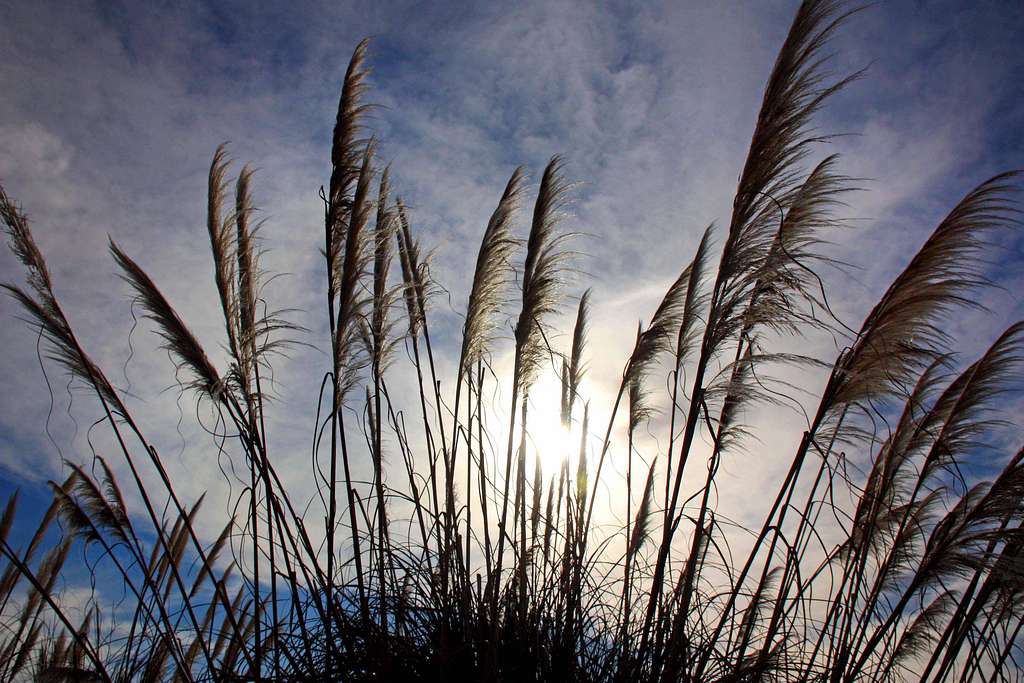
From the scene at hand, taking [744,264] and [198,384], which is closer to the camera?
[744,264]

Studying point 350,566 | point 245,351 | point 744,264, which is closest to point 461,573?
point 350,566

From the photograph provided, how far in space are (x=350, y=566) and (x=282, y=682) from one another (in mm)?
646

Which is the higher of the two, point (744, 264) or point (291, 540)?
point (744, 264)

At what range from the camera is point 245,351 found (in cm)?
297

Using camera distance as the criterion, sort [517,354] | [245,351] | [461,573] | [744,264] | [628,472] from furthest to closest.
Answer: [628,472] → [517,354] → [245,351] → [461,573] → [744,264]

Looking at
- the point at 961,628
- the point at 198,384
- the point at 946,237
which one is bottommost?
the point at 961,628

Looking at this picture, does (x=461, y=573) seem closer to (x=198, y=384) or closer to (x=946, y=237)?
(x=198, y=384)

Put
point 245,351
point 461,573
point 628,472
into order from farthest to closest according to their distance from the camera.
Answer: point 628,472
point 245,351
point 461,573

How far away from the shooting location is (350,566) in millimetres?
3127

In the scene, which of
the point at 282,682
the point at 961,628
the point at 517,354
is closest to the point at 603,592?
the point at 517,354

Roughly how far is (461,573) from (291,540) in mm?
774

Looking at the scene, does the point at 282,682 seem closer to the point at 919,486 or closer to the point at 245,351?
the point at 245,351

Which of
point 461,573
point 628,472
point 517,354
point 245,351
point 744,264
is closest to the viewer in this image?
point 744,264

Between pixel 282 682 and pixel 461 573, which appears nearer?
pixel 282 682
